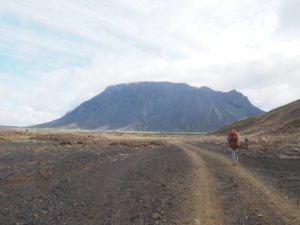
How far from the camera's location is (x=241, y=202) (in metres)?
10.3

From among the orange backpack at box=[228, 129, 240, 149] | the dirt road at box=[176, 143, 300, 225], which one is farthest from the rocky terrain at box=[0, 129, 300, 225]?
the orange backpack at box=[228, 129, 240, 149]

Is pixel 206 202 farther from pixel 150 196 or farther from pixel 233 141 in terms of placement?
pixel 233 141

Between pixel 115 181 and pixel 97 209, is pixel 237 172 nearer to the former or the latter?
pixel 115 181

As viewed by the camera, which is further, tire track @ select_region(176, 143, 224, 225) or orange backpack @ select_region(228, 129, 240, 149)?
orange backpack @ select_region(228, 129, 240, 149)

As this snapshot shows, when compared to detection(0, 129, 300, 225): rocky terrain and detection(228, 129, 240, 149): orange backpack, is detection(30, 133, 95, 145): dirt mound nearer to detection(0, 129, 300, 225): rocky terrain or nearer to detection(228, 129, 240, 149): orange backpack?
detection(228, 129, 240, 149): orange backpack

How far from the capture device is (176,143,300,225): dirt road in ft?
28.3

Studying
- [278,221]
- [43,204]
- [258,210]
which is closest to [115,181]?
[43,204]

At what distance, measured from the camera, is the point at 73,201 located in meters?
10.8

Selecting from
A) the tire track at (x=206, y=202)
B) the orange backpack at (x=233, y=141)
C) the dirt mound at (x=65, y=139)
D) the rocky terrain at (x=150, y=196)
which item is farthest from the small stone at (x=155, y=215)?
the dirt mound at (x=65, y=139)

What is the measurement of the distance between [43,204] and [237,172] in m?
9.80

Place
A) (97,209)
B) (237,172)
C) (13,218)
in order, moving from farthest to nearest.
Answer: (237,172)
(97,209)
(13,218)

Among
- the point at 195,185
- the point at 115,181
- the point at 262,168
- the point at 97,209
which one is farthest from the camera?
the point at 262,168

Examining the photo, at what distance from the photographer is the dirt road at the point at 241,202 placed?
8.62 m

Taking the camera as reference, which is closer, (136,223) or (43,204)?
(136,223)
